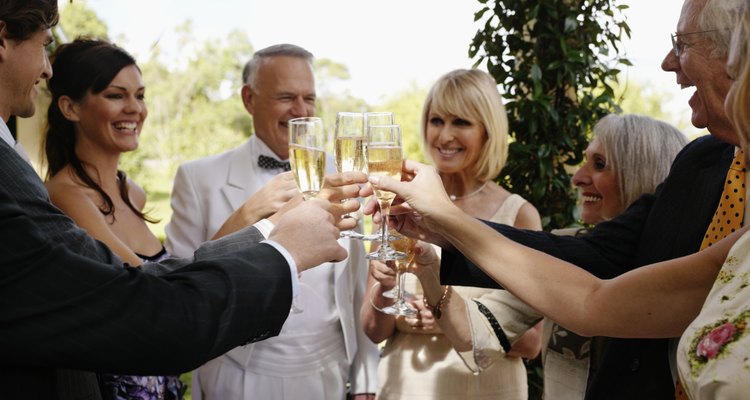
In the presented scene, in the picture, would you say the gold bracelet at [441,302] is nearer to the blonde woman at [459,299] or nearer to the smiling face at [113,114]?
the blonde woman at [459,299]

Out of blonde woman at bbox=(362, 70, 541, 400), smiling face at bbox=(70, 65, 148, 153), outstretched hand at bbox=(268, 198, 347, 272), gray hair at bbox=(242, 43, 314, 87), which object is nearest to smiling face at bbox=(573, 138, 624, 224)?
blonde woman at bbox=(362, 70, 541, 400)

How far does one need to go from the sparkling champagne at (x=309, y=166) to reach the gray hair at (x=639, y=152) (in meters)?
1.44

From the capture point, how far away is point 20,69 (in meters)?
1.75

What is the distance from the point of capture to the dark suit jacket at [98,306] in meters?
1.34

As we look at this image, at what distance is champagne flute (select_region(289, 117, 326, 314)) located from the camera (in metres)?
1.90

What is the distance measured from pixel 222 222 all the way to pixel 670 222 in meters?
1.88

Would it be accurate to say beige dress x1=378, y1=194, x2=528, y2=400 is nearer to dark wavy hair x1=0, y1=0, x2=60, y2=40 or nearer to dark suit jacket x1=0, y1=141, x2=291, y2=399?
dark suit jacket x1=0, y1=141, x2=291, y2=399

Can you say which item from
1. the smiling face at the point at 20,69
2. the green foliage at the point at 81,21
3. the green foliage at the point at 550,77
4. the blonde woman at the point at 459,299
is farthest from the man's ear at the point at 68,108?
the green foliage at the point at 81,21

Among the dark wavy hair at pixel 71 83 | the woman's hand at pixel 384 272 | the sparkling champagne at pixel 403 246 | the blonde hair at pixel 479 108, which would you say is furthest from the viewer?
the blonde hair at pixel 479 108

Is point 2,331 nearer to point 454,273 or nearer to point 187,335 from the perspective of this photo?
point 187,335

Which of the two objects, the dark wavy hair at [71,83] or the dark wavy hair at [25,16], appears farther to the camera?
the dark wavy hair at [71,83]

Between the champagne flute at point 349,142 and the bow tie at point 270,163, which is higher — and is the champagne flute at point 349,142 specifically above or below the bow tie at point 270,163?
above

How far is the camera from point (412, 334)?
2965 millimetres

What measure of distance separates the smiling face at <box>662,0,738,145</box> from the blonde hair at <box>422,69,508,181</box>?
135cm
